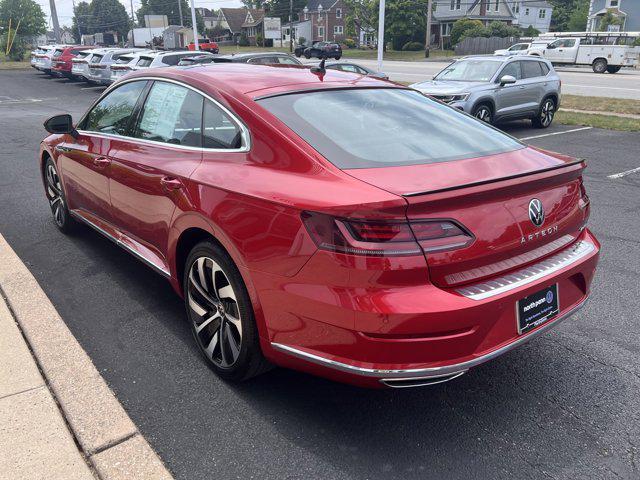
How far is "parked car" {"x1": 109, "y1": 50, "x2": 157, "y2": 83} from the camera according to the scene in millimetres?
17797

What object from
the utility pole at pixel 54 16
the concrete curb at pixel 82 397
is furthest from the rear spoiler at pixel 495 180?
the utility pole at pixel 54 16

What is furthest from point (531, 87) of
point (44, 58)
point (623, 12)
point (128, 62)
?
point (623, 12)

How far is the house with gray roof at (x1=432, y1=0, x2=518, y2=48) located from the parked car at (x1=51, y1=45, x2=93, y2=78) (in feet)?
160

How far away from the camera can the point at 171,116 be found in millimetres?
3600

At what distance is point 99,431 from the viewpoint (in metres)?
2.70

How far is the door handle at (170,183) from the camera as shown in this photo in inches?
127

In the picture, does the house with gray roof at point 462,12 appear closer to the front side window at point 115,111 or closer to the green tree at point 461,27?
the green tree at point 461,27

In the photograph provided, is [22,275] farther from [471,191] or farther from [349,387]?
[471,191]

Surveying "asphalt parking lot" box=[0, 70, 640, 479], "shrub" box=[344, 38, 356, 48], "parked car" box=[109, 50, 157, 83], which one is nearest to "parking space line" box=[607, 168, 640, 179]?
"asphalt parking lot" box=[0, 70, 640, 479]

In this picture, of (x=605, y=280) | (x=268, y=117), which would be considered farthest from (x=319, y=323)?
(x=605, y=280)

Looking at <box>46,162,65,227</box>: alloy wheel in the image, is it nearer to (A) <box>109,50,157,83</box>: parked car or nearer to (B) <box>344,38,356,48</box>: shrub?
(A) <box>109,50,157,83</box>: parked car

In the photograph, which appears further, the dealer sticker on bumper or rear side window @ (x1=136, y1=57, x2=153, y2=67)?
rear side window @ (x1=136, y1=57, x2=153, y2=67)

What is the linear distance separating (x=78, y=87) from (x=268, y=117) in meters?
24.6

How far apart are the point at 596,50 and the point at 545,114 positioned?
22.6 meters
